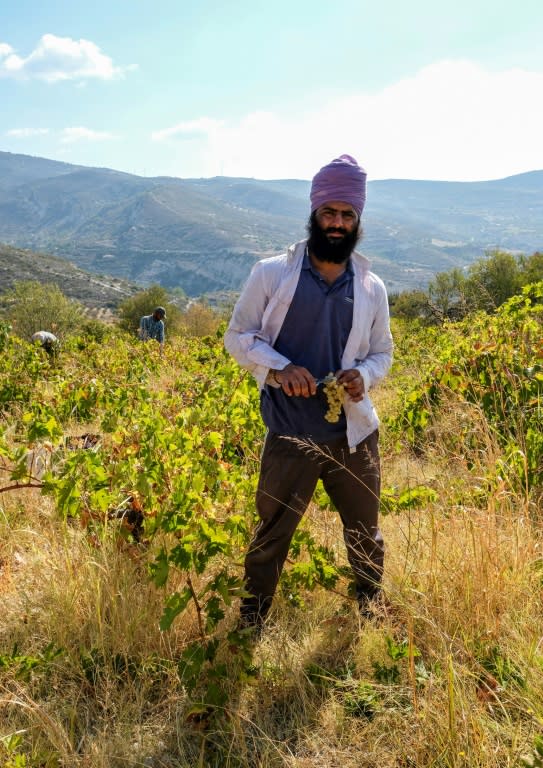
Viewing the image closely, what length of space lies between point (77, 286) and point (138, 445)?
8946 cm

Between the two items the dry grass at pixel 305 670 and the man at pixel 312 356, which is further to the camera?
the man at pixel 312 356

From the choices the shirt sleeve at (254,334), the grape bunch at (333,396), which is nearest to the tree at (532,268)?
the shirt sleeve at (254,334)

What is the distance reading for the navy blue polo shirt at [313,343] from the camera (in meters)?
2.19

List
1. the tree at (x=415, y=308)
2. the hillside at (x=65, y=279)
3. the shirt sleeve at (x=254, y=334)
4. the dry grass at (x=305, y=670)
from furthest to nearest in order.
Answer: the hillside at (x=65, y=279), the tree at (x=415, y=308), the shirt sleeve at (x=254, y=334), the dry grass at (x=305, y=670)

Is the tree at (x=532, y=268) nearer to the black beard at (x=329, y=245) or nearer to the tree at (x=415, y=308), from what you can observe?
the tree at (x=415, y=308)

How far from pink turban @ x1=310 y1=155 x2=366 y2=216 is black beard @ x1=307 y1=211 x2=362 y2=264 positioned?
0.09m

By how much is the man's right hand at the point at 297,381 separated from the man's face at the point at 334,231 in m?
0.50

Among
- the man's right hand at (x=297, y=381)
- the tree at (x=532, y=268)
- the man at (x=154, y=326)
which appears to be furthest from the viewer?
the tree at (x=532, y=268)

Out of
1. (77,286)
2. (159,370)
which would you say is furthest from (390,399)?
(77,286)

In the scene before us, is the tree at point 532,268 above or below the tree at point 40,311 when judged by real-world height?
above

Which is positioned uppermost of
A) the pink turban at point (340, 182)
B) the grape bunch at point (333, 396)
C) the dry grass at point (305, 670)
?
the pink turban at point (340, 182)

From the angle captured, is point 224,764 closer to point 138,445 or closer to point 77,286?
point 138,445

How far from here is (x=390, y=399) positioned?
662 cm

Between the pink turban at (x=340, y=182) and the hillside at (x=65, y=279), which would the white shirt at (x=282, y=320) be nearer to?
the pink turban at (x=340, y=182)
